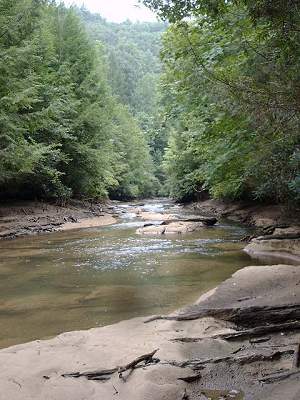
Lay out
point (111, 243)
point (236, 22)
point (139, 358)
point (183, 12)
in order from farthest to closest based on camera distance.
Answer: point (111, 243) < point (236, 22) < point (183, 12) < point (139, 358)

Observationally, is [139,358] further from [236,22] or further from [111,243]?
[111,243]

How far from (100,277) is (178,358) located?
504 centimetres

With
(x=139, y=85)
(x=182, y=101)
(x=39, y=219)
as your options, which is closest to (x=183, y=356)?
(x=182, y=101)

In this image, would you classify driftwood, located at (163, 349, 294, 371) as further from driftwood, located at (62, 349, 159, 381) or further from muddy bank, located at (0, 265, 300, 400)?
driftwood, located at (62, 349, 159, 381)

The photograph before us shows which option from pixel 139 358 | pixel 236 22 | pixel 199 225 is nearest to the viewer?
pixel 139 358

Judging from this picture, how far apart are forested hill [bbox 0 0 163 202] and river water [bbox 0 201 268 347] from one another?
16.1ft

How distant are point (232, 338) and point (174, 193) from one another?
37.2m

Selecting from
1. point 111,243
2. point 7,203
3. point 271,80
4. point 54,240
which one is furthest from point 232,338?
point 7,203

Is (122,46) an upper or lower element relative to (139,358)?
upper

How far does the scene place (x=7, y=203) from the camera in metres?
21.5

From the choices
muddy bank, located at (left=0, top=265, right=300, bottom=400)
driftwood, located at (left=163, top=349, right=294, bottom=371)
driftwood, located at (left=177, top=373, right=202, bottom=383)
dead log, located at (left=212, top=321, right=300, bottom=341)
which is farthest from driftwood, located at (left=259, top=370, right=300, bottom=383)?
dead log, located at (left=212, top=321, right=300, bottom=341)

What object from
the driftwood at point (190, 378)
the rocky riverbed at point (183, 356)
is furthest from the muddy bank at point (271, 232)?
the driftwood at point (190, 378)

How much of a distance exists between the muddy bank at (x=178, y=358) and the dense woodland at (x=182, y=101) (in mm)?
2829

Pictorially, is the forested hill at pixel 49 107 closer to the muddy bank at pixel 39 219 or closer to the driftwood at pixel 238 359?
the muddy bank at pixel 39 219
